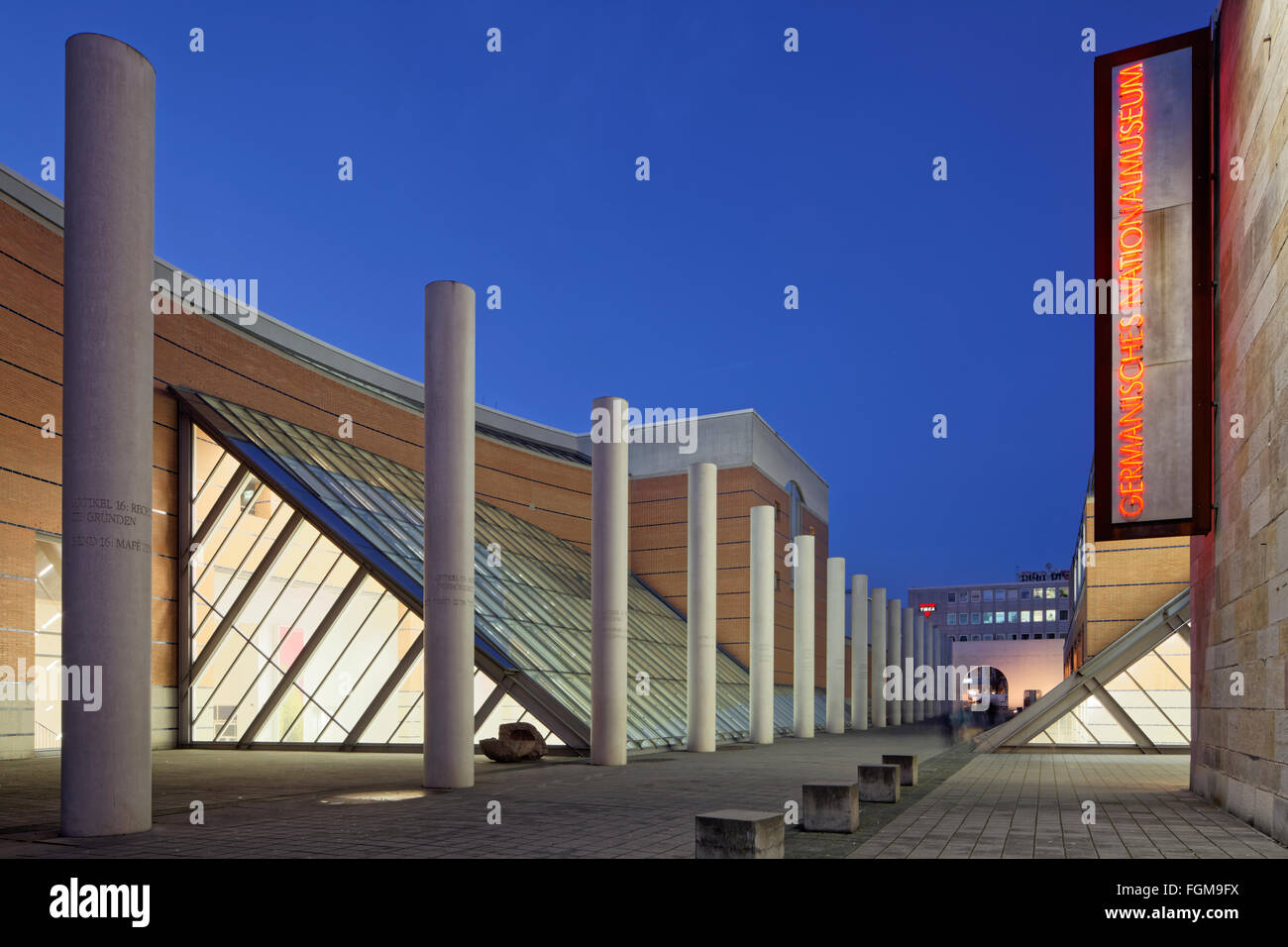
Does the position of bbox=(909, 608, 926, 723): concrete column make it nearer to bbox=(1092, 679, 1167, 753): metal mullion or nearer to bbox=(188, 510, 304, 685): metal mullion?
bbox=(1092, 679, 1167, 753): metal mullion

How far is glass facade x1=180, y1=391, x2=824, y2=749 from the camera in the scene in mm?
27438

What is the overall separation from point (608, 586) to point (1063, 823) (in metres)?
12.6

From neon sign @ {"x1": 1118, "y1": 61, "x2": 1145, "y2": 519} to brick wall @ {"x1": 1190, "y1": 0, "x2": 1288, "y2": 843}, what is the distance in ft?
4.21

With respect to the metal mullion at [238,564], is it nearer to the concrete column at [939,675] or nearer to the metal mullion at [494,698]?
the metal mullion at [494,698]

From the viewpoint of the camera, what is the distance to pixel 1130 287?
1794 centimetres

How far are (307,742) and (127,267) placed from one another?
1849 cm

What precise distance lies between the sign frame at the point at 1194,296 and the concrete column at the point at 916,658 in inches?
2002

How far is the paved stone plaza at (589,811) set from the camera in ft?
38.2

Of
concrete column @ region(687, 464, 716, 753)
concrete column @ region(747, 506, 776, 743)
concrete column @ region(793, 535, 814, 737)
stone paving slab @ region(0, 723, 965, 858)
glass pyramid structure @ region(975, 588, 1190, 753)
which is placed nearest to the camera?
stone paving slab @ region(0, 723, 965, 858)

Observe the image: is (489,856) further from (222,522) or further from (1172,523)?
(222,522)

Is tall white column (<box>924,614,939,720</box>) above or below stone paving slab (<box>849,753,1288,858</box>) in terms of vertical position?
below

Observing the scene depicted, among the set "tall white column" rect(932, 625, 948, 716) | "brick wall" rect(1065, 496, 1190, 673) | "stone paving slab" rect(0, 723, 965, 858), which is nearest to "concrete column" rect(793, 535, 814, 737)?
"brick wall" rect(1065, 496, 1190, 673)

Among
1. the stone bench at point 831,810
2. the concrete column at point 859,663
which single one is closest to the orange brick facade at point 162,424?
the concrete column at point 859,663
